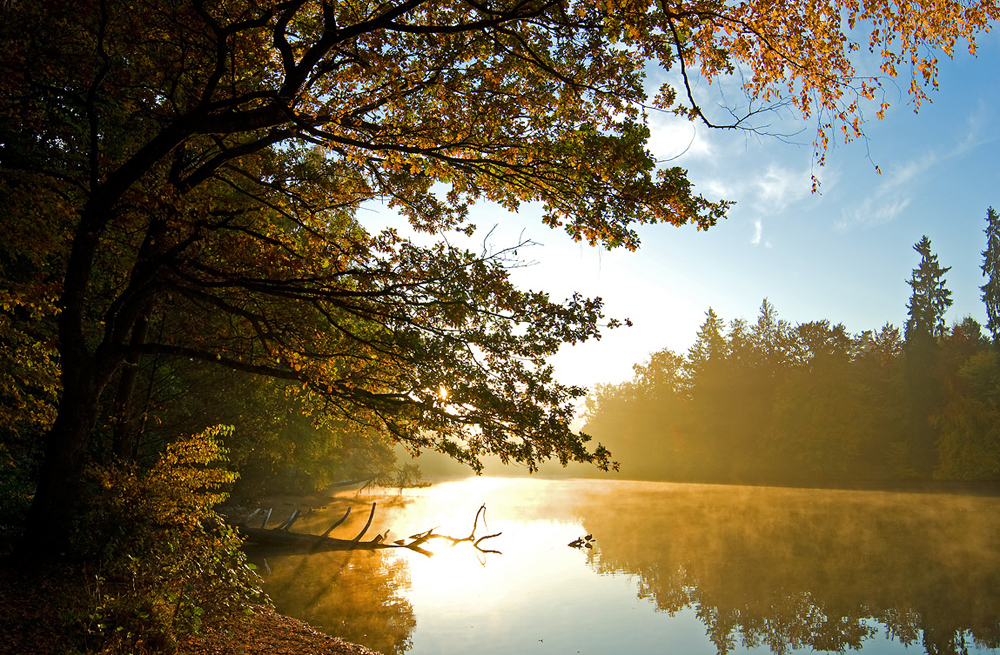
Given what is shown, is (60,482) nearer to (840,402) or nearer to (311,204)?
(311,204)

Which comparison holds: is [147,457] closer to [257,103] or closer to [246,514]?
[246,514]

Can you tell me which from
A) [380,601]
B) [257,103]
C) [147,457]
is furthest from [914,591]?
[147,457]

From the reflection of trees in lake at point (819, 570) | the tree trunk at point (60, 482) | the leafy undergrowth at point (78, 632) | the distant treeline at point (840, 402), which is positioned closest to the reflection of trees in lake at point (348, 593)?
the leafy undergrowth at point (78, 632)

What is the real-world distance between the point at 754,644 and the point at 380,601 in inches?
282

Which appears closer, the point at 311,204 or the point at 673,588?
the point at 311,204

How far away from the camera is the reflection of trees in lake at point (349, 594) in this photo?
9659mm

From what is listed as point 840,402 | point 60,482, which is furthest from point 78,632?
point 840,402

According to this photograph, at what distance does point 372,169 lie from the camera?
725cm

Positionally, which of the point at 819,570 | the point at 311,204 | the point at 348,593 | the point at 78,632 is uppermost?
the point at 311,204

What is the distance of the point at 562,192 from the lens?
20.1 feet

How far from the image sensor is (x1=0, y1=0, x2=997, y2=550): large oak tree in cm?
496

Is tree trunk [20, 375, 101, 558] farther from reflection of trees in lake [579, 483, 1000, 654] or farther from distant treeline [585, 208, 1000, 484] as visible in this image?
distant treeline [585, 208, 1000, 484]

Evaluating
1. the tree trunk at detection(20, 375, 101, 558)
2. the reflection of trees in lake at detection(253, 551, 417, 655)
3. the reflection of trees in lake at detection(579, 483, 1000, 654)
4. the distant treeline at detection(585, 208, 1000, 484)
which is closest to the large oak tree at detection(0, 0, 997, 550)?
the tree trunk at detection(20, 375, 101, 558)

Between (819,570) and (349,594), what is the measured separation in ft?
37.3
